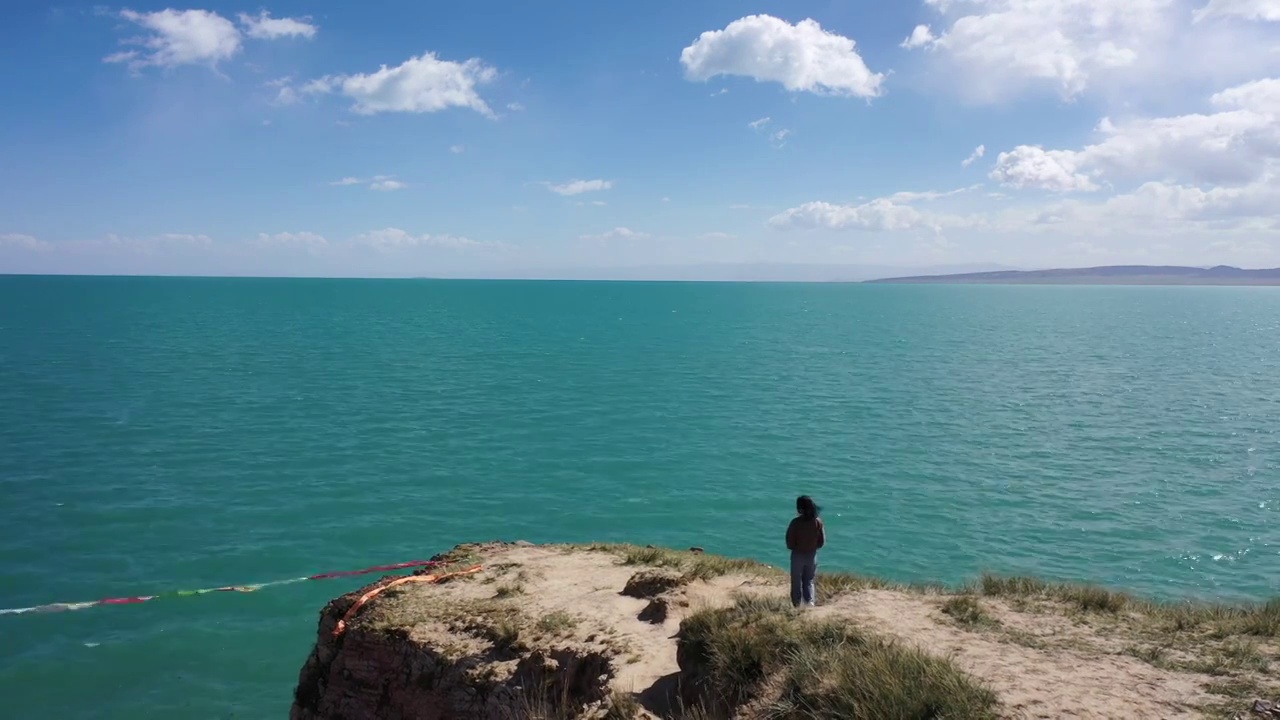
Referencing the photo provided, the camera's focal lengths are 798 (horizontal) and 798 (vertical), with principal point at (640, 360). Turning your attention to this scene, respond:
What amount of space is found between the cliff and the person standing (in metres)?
0.46

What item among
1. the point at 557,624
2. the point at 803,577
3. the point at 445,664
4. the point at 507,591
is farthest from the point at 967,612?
the point at 445,664

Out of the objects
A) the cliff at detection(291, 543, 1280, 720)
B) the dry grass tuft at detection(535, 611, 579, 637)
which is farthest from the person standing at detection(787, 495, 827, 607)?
the dry grass tuft at detection(535, 611, 579, 637)

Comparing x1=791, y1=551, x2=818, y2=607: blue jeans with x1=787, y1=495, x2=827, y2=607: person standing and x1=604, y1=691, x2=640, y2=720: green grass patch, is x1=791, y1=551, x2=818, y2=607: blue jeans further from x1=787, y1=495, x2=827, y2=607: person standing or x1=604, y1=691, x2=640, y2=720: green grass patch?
x1=604, y1=691, x2=640, y2=720: green grass patch

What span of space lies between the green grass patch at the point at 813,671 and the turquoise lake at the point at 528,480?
10.0m

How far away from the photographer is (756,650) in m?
9.90

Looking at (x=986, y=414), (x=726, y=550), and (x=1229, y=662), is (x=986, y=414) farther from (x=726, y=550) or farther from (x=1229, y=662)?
(x=1229, y=662)

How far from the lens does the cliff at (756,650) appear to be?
8.41 m

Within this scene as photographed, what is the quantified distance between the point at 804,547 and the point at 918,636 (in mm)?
1864

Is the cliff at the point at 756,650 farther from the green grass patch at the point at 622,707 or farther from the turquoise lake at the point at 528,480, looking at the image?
the turquoise lake at the point at 528,480

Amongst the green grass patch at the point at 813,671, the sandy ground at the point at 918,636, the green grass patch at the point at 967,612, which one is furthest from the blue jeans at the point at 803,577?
the green grass patch at the point at 967,612

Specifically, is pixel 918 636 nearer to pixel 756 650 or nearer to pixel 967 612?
pixel 967 612

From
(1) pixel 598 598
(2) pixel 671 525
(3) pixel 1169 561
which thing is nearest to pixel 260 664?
Result: (1) pixel 598 598

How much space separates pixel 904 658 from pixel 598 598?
6207 mm

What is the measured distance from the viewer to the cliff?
841 centimetres
